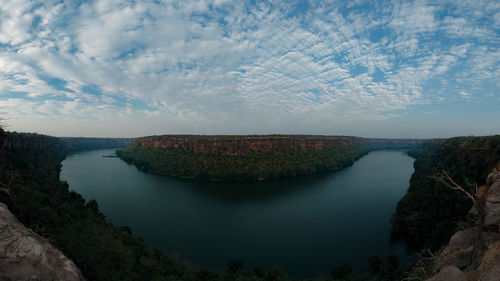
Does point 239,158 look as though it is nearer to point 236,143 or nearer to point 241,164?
point 241,164

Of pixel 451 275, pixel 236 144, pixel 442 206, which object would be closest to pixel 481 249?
pixel 451 275

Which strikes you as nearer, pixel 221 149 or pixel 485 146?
pixel 485 146

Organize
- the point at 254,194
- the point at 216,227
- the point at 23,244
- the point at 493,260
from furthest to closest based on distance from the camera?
1. the point at 254,194
2. the point at 216,227
3. the point at 23,244
4. the point at 493,260

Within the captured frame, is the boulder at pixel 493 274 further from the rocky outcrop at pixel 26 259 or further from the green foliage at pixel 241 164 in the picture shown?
the green foliage at pixel 241 164

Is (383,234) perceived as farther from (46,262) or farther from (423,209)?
(46,262)

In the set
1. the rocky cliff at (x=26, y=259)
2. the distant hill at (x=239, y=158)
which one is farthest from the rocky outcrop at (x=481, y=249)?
the distant hill at (x=239, y=158)

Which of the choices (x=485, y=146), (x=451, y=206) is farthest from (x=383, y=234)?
(x=485, y=146)

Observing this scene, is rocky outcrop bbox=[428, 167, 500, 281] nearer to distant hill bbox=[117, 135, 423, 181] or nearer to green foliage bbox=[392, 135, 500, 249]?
green foliage bbox=[392, 135, 500, 249]
